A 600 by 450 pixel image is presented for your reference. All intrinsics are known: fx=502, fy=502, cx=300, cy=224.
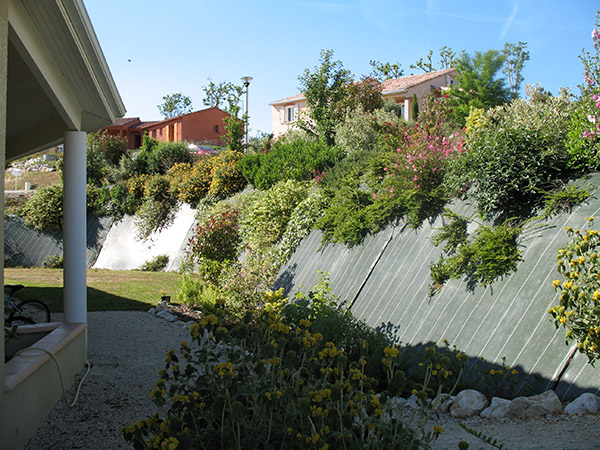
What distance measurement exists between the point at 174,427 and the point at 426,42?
49.0 metres

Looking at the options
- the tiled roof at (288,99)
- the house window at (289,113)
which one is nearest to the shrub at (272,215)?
the tiled roof at (288,99)

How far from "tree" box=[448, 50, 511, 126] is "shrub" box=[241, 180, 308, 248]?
59.6ft

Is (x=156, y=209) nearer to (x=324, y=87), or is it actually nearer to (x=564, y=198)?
(x=324, y=87)

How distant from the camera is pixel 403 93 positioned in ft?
105

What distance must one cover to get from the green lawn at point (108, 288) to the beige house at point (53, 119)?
3808 millimetres

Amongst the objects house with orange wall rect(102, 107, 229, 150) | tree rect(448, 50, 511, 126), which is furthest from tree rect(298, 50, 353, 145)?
house with orange wall rect(102, 107, 229, 150)

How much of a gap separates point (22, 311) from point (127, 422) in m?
3.73

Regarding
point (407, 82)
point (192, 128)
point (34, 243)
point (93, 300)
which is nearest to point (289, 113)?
point (192, 128)

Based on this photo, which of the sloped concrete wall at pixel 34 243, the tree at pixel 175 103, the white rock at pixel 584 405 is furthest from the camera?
the tree at pixel 175 103

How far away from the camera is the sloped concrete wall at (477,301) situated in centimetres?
435

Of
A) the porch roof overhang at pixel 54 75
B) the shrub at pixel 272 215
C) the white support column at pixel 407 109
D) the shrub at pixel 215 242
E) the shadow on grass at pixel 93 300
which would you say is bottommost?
the shadow on grass at pixel 93 300

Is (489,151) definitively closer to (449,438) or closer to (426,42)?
(449,438)

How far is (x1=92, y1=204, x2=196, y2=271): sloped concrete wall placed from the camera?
15.1 meters

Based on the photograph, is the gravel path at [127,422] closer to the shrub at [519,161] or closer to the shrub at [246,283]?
the shrub at [246,283]
